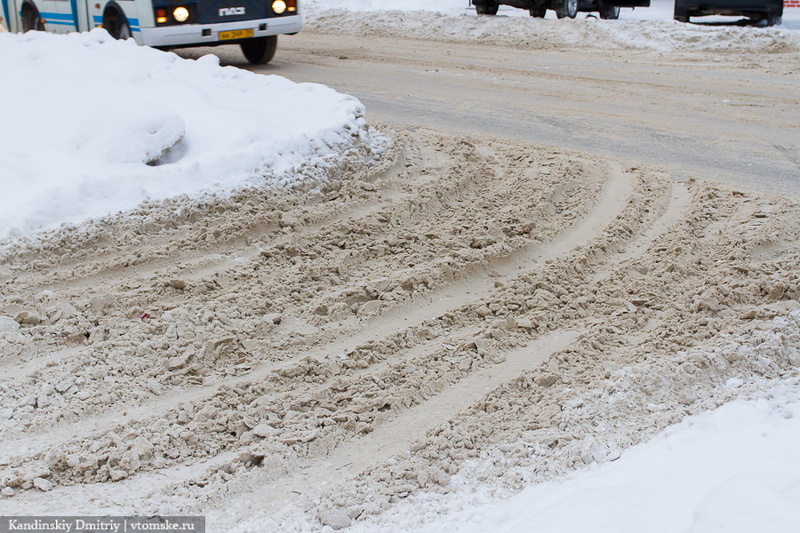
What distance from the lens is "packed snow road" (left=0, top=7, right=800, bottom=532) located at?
10.9 ft

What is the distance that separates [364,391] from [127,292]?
1652 millimetres

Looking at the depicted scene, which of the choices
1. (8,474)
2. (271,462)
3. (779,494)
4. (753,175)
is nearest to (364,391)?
(271,462)

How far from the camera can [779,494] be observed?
260 cm

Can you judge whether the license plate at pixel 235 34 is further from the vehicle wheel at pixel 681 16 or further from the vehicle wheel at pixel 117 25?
the vehicle wheel at pixel 681 16

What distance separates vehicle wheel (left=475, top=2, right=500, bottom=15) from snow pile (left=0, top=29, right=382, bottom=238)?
11.4 m

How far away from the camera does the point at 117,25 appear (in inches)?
462

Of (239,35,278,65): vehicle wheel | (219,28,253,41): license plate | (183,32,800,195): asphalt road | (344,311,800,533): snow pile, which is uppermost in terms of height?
(219,28,253,41): license plate

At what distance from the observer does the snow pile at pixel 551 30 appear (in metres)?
13.5

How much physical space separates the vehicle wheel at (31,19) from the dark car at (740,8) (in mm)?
12124

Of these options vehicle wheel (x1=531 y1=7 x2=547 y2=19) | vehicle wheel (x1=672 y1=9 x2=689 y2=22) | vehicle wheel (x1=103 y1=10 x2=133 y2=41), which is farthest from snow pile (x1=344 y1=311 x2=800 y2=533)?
vehicle wheel (x1=531 y1=7 x2=547 y2=19)

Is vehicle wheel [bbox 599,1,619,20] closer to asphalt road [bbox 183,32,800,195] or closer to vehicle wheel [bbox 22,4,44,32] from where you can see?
asphalt road [bbox 183,32,800,195]

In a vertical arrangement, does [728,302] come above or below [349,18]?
below

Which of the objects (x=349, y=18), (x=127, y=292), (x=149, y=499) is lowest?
(x=149, y=499)

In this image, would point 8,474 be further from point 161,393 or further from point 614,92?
point 614,92
